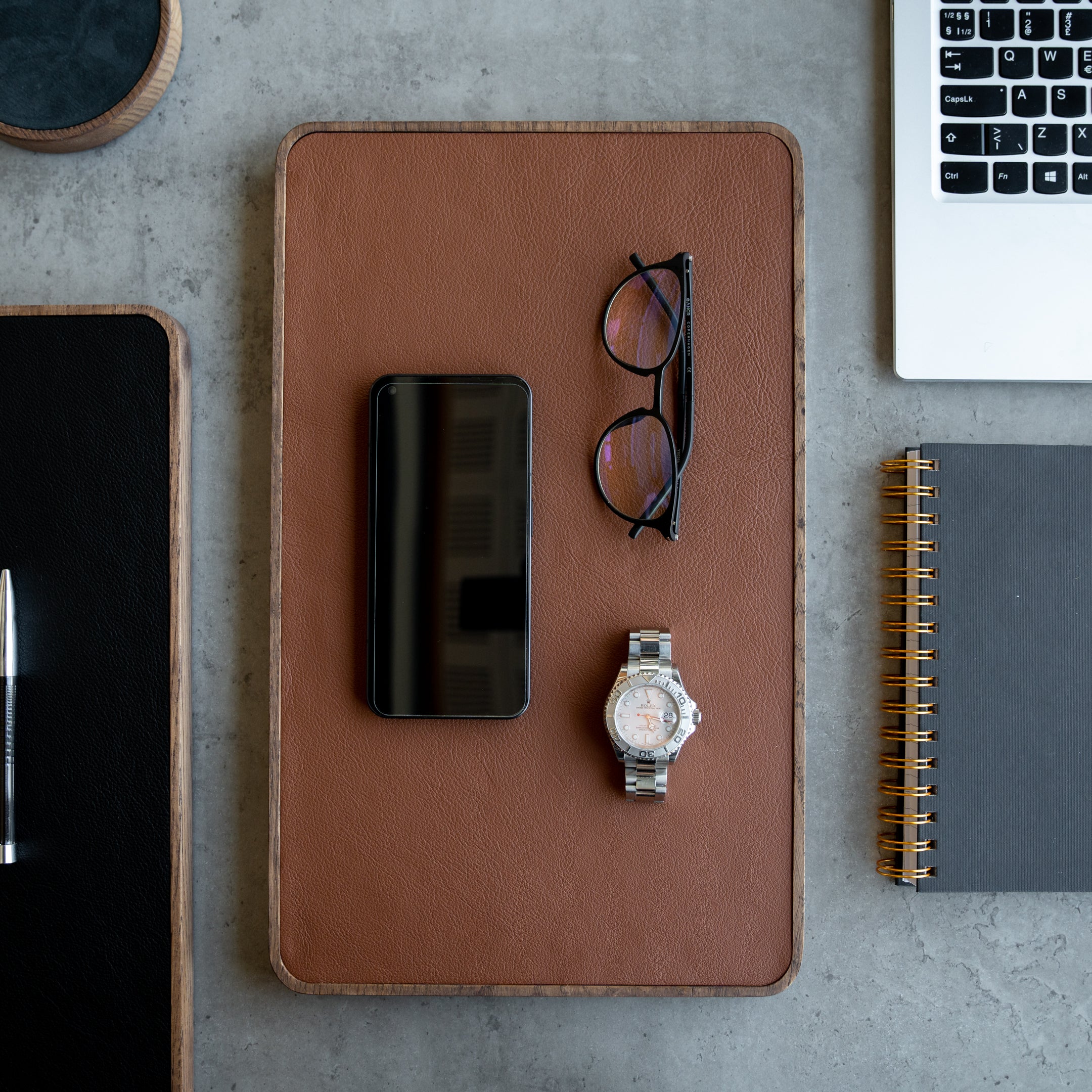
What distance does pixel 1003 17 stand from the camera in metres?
0.65

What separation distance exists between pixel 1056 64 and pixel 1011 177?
0.10 m

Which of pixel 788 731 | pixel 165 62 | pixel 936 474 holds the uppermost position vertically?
pixel 165 62

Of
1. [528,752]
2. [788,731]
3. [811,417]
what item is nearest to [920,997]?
[788,731]

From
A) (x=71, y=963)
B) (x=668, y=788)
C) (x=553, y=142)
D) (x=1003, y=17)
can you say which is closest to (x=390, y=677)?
(x=668, y=788)

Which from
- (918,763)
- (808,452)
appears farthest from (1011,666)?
(808,452)

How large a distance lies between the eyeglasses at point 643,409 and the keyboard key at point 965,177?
0.75ft

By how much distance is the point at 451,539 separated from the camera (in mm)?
629

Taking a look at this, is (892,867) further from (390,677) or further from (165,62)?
(165,62)

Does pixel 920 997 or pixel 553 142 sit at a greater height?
pixel 553 142

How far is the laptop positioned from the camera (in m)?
0.65

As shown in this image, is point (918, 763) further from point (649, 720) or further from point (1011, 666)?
point (649, 720)

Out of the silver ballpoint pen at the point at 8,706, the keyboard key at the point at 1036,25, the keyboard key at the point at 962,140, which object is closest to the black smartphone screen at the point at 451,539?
the silver ballpoint pen at the point at 8,706

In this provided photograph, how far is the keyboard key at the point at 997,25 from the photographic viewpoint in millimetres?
651

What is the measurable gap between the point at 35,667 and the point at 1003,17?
96 cm
